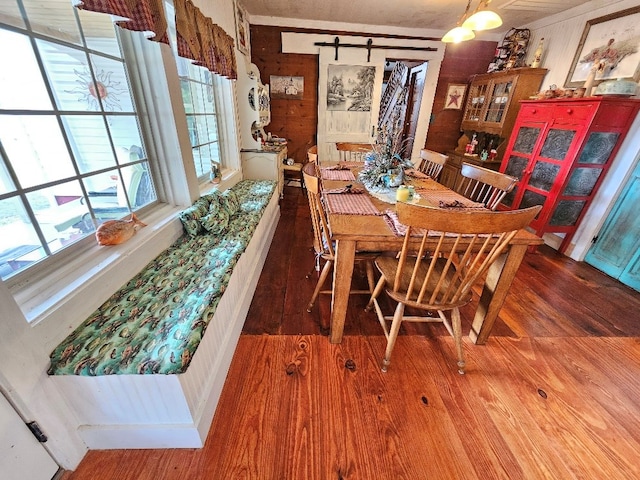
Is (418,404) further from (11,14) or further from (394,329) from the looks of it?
(11,14)

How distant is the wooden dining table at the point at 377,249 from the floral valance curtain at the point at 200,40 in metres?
1.11

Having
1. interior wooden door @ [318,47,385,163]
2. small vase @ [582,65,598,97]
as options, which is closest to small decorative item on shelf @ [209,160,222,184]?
interior wooden door @ [318,47,385,163]

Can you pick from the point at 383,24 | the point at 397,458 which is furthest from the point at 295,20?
the point at 397,458

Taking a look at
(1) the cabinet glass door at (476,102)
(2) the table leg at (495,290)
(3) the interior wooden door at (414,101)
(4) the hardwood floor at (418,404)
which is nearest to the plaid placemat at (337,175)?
(4) the hardwood floor at (418,404)

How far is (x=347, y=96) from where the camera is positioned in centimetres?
413

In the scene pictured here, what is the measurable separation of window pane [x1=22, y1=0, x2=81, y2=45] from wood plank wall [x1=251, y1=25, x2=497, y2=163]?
10.6 ft

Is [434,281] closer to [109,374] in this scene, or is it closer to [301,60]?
[109,374]

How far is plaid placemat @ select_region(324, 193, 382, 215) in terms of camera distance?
1443mm

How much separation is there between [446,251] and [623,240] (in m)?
2.15

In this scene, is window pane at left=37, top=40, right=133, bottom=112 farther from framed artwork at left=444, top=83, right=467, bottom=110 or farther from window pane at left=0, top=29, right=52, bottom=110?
framed artwork at left=444, top=83, right=467, bottom=110

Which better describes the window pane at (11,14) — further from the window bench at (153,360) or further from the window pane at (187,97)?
the window pane at (187,97)

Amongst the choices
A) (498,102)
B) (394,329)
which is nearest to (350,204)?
(394,329)

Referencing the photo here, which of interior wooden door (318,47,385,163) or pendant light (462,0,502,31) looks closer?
pendant light (462,0,502,31)

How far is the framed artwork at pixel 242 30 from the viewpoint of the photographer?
299 cm
